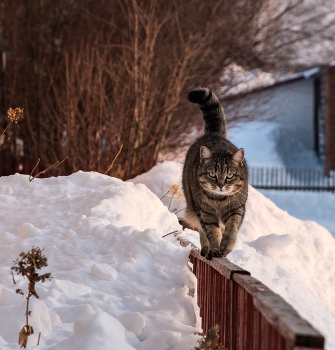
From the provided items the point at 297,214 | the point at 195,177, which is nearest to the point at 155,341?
the point at 195,177

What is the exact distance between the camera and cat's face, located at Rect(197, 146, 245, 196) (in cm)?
336

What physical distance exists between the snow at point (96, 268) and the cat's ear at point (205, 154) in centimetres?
85

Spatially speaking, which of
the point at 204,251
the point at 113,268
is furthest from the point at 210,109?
the point at 113,268

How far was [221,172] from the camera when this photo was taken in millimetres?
3369

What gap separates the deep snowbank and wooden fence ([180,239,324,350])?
1182mm

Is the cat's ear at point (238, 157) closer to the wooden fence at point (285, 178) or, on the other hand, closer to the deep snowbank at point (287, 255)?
the deep snowbank at point (287, 255)

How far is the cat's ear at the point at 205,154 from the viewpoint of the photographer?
3.45 metres

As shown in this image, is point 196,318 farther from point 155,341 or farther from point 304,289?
point 304,289

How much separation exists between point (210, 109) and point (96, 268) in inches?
74.8

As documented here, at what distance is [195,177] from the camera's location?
378 cm

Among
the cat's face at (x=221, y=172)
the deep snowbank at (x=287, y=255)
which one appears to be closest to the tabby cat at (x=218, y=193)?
the cat's face at (x=221, y=172)

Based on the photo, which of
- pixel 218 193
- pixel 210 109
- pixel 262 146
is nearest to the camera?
pixel 218 193

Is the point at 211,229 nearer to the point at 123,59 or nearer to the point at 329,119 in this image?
the point at 123,59

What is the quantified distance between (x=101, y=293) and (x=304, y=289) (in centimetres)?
245
